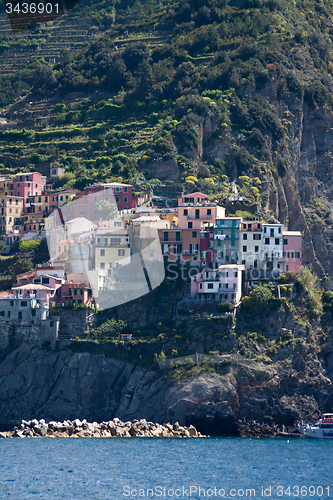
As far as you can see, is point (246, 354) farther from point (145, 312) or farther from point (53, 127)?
point (53, 127)

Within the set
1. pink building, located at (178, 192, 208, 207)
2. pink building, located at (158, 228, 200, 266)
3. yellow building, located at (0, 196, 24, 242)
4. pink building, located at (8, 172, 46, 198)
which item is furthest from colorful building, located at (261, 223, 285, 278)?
pink building, located at (8, 172, 46, 198)

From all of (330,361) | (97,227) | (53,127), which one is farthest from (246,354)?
(53,127)

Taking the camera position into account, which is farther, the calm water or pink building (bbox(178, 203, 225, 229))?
pink building (bbox(178, 203, 225, 229))

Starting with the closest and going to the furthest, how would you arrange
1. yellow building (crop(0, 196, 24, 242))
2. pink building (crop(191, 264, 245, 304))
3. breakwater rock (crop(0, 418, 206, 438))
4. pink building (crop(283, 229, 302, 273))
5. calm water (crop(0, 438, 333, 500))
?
1. calm water (crop(0, 438, 333, 500))
2. breakwater rock (crop(0, 418, 206, 438))
3. pink building (crop(191, 264, 245, 304))
4. pink building (crop(283, 229, 302, 273))
5. yellow building (crop(0, 196, 24, 242))

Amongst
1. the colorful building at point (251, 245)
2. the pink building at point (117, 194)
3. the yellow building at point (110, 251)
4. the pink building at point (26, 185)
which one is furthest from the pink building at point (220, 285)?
the pink building at point (26, 185)

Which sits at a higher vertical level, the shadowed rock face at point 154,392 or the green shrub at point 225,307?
the green shrub at point 225,307

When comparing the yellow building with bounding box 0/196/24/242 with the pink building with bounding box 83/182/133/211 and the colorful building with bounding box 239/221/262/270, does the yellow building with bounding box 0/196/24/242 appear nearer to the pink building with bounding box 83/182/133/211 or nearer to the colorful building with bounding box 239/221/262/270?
the pink building with bounding box 83/182/133/211

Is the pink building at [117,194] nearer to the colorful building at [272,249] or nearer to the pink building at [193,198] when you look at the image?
the pink building at [193,198]
